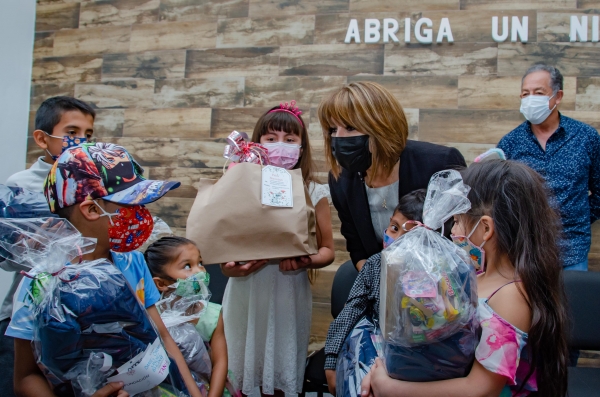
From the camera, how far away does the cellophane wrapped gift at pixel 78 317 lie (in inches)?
38.6

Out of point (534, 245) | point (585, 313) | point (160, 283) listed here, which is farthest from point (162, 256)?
point (585, 313)

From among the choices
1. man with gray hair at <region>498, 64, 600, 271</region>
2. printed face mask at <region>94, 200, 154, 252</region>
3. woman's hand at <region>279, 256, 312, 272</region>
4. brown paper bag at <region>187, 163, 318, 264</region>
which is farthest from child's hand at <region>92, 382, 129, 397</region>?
man with gray hair at <region>498, 64, 600, 271</region>

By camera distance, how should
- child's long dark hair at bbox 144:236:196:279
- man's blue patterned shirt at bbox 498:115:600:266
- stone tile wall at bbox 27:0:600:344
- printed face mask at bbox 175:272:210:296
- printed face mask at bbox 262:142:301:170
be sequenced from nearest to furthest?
printed face mask at bbox 175:272:210:296 < child's long dark hair at bbox 144:236:196:279 < printed face mask at bbox 262:142:301:170 < man's blue patterned shirt at bbox 498:115:600:266 < stone tile wall at bbox 27:0:600:344

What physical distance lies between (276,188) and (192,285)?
1.49 feet

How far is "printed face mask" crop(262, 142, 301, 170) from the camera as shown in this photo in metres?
2.08

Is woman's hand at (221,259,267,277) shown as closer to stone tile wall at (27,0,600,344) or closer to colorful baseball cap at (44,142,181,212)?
colorful baseball cap at (44,142,181,212)

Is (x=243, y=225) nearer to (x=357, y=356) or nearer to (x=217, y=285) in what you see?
(x=357, y=356)

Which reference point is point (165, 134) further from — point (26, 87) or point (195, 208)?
point (195, 208)

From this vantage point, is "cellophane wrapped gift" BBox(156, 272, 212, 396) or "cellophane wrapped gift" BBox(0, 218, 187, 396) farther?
"cellophane wrapped gift" BBox(156, 272, 212, 396)

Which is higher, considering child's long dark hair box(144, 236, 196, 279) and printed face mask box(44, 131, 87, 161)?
printed face mask box(44, 131, 87, 161)

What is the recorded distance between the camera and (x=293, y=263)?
6.50 ft

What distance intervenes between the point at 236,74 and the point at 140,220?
2.09 m

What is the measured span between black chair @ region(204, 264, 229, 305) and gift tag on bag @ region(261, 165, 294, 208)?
0.96 metres

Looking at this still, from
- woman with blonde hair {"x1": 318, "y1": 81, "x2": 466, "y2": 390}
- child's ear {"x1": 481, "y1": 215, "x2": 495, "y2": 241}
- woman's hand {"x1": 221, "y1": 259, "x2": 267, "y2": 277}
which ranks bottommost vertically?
woman's hand {"x1": 221, "y1": 259, "x2": 267, "y2": 277}
